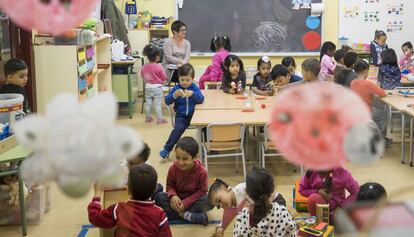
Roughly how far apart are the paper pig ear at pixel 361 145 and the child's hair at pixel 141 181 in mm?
1755

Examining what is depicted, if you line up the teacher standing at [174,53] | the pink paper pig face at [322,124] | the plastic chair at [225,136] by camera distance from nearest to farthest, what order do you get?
the pink paper pig face at [322,124], the plastic chair at [225,136], the teacher standing at [174,53]

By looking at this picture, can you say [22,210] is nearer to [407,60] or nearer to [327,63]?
[327,63]

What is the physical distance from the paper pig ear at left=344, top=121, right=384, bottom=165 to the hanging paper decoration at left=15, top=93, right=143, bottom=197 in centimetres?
31

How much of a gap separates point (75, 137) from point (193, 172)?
2792 mm

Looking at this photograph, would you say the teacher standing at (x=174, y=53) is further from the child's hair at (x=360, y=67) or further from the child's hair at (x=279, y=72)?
the child's hair at (x=360, y=67)

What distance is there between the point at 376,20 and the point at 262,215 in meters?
6.39

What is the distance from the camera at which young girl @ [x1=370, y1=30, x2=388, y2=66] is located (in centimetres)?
750

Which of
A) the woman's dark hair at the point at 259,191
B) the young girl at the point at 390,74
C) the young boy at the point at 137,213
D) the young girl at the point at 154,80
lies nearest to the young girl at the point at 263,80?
the young girl at the point at 390,74

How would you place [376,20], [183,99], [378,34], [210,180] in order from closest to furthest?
[210,180] → [183,99] → [378,34] → [376,20]

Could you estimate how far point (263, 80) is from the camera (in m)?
5.62

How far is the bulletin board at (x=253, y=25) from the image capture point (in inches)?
324

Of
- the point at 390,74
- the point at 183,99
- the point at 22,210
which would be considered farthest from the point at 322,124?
the point at 390,74

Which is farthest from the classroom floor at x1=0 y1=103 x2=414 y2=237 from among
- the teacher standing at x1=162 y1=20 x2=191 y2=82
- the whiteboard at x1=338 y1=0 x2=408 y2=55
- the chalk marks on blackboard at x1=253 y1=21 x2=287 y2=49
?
the whiteboard at x1=338 y1=0 x2=408 y2=55

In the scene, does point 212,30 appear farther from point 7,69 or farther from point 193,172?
point 193,172
